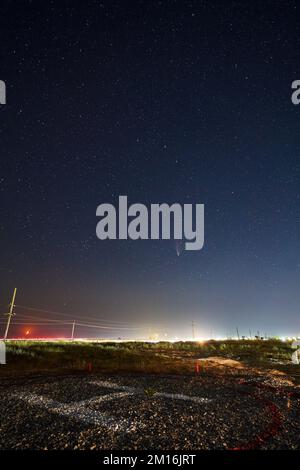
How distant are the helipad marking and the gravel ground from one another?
25 mm

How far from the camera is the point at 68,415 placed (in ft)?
23.4

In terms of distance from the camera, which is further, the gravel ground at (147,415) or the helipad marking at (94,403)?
the helipad marking at (94,403)

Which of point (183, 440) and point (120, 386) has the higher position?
point (183, 440)

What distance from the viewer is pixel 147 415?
23.2 ft

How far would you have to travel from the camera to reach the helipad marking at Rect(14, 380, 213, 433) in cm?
650

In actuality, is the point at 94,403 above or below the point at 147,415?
below

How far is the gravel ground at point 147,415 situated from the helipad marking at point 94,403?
3cm

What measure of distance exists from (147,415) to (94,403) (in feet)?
7.38

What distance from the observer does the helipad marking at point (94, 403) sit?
650cm

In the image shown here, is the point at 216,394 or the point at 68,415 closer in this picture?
the point at 68,415

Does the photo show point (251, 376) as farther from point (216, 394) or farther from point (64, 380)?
point (64, 380)

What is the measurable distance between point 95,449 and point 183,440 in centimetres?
180

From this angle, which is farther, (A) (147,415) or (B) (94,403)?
(B) (94,403)
